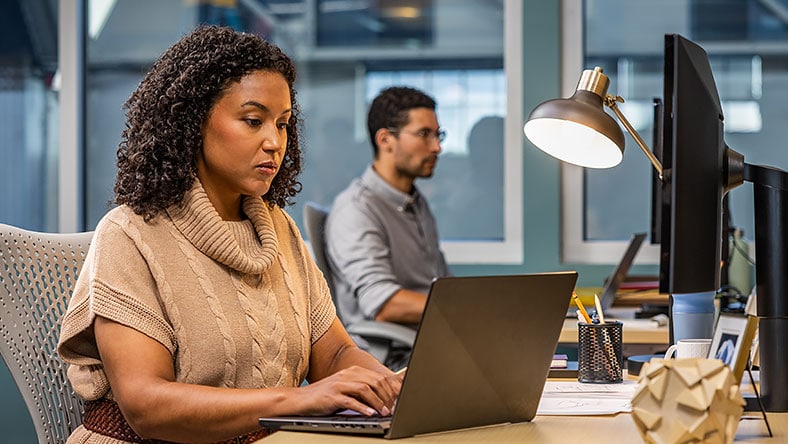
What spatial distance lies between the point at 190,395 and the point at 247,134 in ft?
1.48

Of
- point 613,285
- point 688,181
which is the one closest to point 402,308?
point 613,285

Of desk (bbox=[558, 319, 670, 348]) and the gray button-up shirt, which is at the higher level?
Answer: the gray button-up shirt

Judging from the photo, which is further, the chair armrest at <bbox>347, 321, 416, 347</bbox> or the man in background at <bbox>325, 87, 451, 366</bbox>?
the man in background at <bbox>325, 87, 451, 366</bbox>

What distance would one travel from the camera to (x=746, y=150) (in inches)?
154

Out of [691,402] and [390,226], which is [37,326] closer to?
[691,402]

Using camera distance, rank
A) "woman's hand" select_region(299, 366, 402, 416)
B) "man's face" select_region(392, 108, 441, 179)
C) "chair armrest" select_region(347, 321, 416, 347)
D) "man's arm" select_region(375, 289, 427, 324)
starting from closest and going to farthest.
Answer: "woman's hand" select_region(299, 366, 402, 416) < "chair armrest" select_region(347, 321, 416, 347) < "man's arm" select_region(375, 289, 427, 324) < "man's face" select_region(392, 108, 441, 179)

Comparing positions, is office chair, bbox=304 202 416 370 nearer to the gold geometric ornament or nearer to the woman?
the woman

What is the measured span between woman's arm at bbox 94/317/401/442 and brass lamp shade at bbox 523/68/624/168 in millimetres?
473

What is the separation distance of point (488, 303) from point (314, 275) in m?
0.71

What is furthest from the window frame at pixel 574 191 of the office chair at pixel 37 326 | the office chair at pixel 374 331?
the office chair at pixel 37 326

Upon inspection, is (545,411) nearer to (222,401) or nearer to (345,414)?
(345,414)

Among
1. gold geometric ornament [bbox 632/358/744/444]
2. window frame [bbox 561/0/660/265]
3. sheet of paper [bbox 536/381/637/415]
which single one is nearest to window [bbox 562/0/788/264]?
window frame [bbox 561/0/660/265]

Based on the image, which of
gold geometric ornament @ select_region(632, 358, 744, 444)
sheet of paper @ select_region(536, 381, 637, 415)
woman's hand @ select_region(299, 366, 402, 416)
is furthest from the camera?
sheet of paper @ select_region(536, 381, 637, 415)

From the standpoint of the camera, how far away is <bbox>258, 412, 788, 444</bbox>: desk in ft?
4.09
